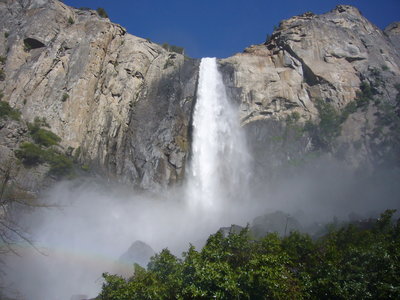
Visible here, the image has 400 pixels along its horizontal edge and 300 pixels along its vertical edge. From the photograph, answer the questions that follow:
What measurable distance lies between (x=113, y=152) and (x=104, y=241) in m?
11.3

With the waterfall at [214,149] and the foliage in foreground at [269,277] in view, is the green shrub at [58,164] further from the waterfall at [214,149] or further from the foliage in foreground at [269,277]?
the foliage in foreground at [269,277]

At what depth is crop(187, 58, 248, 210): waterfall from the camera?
46.3 meters

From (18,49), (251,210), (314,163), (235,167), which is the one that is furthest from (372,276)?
(18,49)

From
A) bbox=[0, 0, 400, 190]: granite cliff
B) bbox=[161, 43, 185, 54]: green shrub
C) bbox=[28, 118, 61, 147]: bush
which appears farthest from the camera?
bbox=[161, 43, 185, 54]: green shrub

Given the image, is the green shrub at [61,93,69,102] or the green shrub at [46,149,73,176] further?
the green shrub at [61,93,69,102]

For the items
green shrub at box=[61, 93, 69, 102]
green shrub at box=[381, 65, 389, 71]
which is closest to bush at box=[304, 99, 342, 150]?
green shrub at box=[381, 65, 389, 71]

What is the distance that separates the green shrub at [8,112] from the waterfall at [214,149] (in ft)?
67.1

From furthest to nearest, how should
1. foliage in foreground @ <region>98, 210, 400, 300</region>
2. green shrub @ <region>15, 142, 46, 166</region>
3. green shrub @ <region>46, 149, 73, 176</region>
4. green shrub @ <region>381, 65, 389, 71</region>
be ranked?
green shrub @ <region>381, 65, 389, 71</region>, green shrub @ <region>46, 149, 73, 176</region>, green shrub @ <region>15, 142, 46, 166</region>, foliage in foreground @ <region>98, 210, 400, 300</region>

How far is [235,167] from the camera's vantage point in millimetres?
50594

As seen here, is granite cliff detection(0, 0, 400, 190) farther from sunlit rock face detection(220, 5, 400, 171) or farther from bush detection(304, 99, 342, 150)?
bush detection(304, 99, 342, 150)

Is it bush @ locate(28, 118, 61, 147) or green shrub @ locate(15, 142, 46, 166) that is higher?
bush @ locate(28, 118, 61, 147)

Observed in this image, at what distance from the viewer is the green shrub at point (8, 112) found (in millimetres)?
39581

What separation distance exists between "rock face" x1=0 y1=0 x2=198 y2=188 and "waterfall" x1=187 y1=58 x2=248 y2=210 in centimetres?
200

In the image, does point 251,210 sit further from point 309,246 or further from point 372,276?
point 372,276
